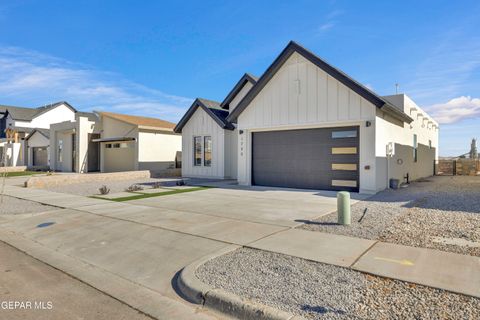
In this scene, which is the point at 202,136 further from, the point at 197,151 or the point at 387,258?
the point at 387,258

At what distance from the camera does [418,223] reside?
23.2 feet

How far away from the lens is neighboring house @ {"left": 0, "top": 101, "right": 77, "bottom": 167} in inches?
1351

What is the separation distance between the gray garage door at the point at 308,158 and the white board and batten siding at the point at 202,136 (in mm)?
3917

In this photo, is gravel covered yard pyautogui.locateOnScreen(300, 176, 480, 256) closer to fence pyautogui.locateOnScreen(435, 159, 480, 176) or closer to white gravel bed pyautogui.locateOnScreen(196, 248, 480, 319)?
white gravel bed pyautogui.locateOnScreen(196, 248, 480, 319)

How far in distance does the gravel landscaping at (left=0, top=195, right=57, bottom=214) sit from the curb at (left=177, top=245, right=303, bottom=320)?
7532 mm

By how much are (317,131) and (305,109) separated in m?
1.08

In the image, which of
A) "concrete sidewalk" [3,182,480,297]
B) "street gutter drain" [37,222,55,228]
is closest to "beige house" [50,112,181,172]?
"concrete sidewalk" [3,182,480,297]

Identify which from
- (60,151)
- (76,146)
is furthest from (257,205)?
(60,151)

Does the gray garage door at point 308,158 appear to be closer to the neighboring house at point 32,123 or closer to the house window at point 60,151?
the house window at point 60,151

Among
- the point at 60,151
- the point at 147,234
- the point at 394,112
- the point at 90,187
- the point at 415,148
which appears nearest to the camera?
the point at 147,234

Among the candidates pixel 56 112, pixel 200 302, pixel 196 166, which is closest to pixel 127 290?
pixel 200 302

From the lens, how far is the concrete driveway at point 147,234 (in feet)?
13.9

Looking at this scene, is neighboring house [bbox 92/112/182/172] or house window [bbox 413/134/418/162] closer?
house window [bbox 413/134/418/162]

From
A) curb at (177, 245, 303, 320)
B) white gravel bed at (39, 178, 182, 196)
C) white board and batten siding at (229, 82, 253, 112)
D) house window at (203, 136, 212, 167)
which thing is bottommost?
curb at (177, 245, 303, 320)
